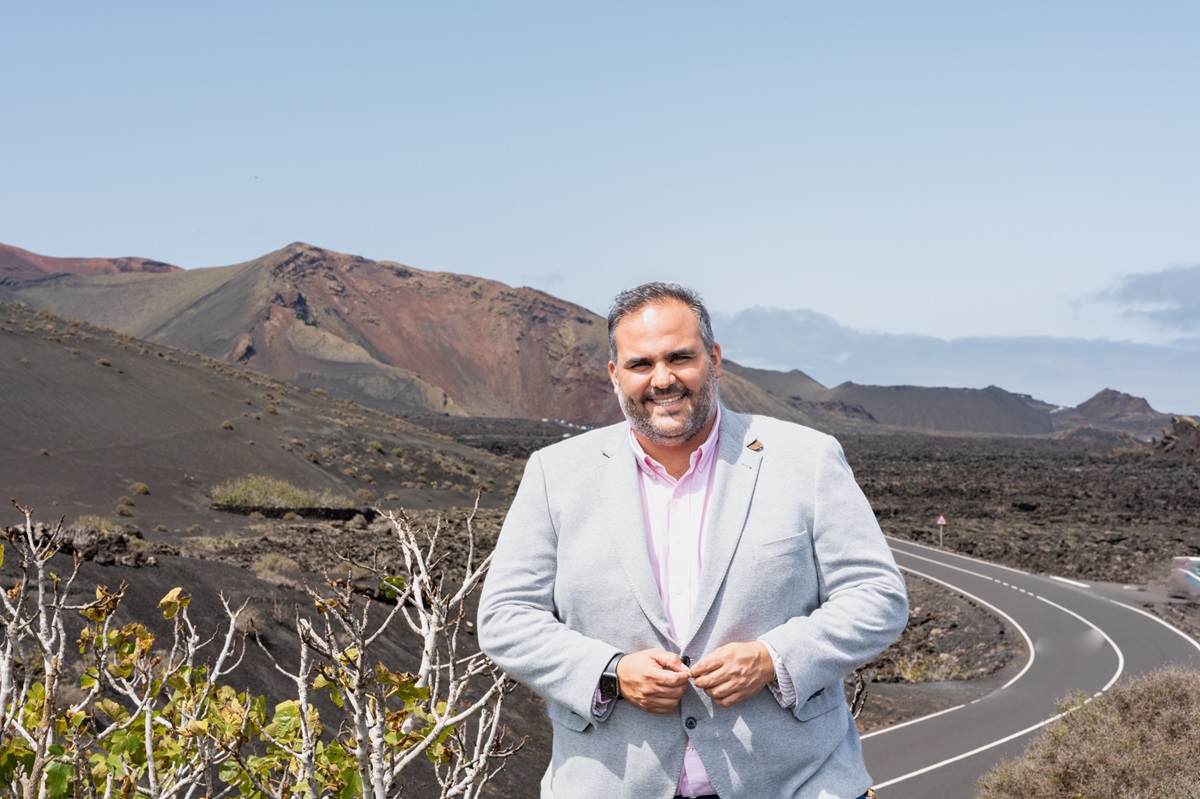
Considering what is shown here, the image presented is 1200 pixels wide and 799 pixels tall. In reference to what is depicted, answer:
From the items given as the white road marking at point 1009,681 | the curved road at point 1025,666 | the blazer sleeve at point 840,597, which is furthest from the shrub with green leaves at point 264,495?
the blazer sleeve at point 840,597

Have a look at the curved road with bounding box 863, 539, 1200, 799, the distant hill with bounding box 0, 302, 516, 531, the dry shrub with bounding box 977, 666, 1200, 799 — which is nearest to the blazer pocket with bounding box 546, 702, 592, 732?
the dry shrub with bounding box 977, 666, 1200, 799

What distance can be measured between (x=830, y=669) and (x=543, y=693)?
651 millimetres

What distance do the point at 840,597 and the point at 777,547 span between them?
7.2 inches

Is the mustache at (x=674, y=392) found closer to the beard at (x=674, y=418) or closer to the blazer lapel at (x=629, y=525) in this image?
the beard at (x=674, y=418)

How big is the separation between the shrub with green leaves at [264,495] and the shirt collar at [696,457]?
123 feet

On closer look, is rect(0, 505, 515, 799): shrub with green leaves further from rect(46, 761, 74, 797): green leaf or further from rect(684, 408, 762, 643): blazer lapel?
rect(684, 408, 762, 643): blazer lapel

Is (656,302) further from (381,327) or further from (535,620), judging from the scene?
(381,327)

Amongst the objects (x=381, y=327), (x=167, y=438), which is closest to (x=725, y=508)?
(x=167, y=438)

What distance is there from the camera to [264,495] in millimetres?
38906

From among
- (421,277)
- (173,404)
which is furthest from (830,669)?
(421,277)

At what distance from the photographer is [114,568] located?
15250mm

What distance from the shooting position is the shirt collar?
269cm

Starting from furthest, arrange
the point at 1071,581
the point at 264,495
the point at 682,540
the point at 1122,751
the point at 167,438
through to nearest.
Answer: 1. the point at 167,438
2. the point at 264,495
3. the point at 1071,581
4. the point at 1122,751
5. the point at 682,540

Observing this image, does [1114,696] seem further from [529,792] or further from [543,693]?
[543,693]
